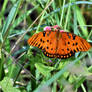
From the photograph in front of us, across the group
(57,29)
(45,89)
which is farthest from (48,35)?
(45,89)

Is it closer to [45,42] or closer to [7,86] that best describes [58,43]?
[45,42]

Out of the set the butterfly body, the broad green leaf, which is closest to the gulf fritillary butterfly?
the butterfly body

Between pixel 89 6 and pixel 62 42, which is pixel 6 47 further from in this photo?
pixel 89 6

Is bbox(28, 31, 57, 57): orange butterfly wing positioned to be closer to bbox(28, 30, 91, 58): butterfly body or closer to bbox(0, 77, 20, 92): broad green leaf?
bbox(28, 30, 91, 58): butterfly body

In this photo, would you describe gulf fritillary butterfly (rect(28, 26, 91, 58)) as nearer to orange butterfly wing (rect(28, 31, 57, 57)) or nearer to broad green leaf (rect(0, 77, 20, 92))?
orange butterfly wing (rect(28, 31, 57, 57))

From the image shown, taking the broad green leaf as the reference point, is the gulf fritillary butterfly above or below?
above

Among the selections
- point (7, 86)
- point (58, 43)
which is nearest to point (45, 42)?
point (58, 43)

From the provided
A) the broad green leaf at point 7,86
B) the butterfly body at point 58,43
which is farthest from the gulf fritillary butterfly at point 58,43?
the broad green leaf at point 7,86

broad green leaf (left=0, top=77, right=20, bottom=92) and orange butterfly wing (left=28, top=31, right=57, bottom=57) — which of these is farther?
orange butterfly wing (left=28, top=31, right=57, bottom=57)
